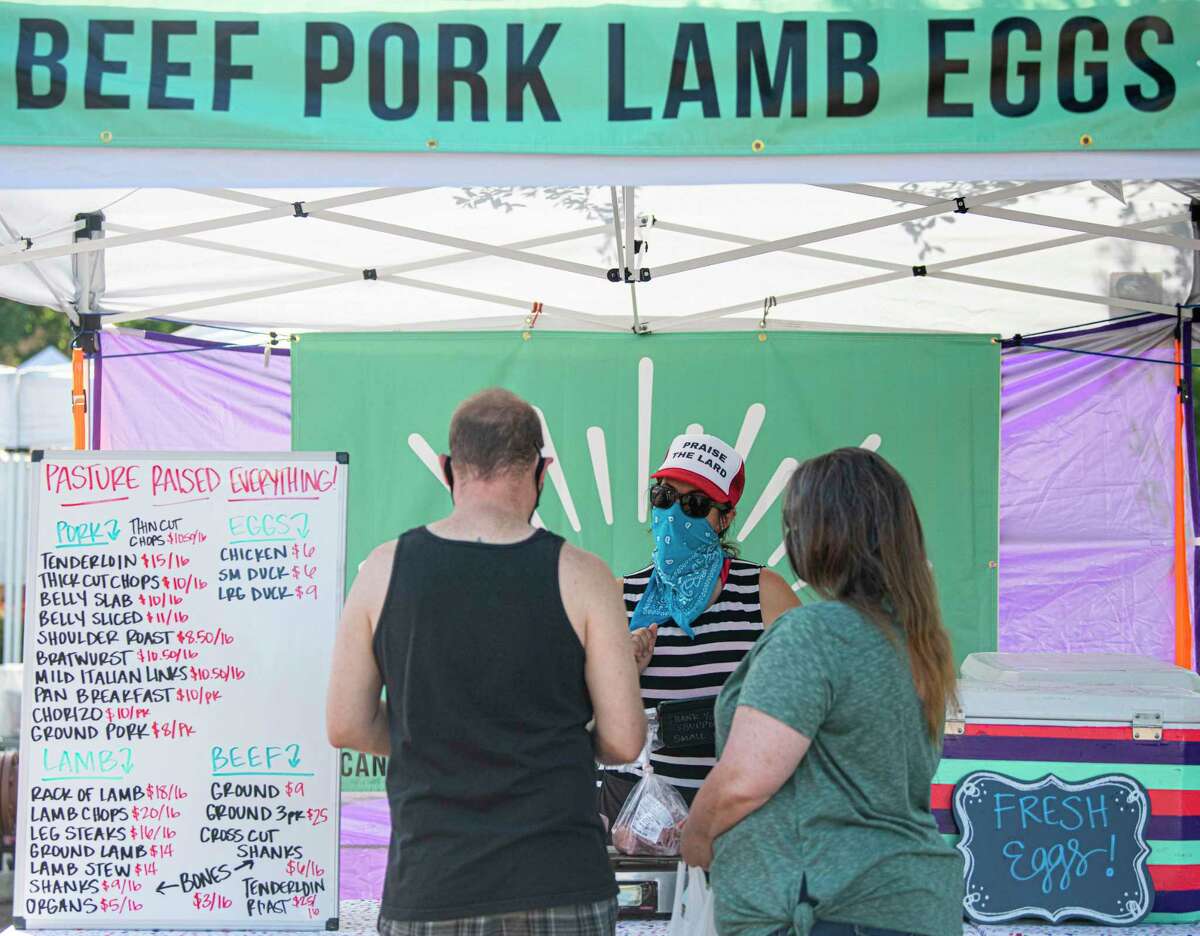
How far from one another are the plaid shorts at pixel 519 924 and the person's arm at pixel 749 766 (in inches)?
10.0

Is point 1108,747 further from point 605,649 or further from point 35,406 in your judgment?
point 35,406

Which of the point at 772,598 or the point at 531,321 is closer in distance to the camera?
the point at 772,598

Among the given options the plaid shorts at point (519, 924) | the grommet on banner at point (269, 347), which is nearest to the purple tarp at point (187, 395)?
the grommet on banner at point (269, 347)

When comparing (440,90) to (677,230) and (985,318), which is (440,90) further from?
(985,318)

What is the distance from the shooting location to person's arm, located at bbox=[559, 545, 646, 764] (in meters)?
1.90

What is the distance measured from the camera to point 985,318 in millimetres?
4980

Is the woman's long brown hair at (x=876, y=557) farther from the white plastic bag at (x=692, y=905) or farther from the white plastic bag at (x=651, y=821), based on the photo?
the white plastic bag at (x=651, y=821)

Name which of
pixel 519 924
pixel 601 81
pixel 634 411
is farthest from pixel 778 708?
pixel 634 411

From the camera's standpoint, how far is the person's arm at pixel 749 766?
1730 millimetres

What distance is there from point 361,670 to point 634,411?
Answer: 2.93 meters

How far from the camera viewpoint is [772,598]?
2.69 metres

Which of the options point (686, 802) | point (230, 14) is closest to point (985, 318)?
point (686, 802)

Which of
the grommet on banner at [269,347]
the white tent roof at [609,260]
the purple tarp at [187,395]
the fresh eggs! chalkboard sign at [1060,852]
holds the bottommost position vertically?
the fresh eggs! chalkboard sign at [1060,852]

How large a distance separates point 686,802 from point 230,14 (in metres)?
1.69
